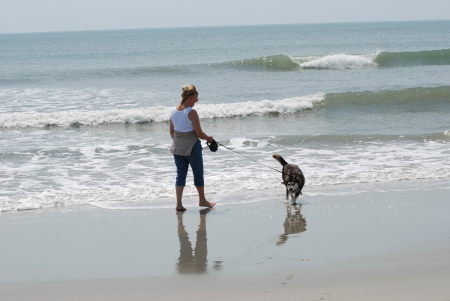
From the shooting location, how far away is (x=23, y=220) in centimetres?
627

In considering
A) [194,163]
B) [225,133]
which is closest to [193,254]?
[194,163]

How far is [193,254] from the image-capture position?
4.93 metres

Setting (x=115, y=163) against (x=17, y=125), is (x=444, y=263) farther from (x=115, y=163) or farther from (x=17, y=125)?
(x=17, y=125)

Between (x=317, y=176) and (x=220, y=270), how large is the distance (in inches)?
172

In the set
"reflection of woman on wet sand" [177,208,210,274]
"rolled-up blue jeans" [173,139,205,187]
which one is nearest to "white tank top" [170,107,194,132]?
"rolled-up blue jeans" [173,139,205,187]

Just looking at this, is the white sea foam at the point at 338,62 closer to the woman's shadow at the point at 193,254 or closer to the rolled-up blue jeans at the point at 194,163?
the rolled-up blue jeans at the point at 194,163

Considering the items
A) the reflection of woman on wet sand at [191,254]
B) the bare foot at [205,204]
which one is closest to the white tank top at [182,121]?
the bare foot at [205,204]

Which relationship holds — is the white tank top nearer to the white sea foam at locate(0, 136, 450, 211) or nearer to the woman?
the woman

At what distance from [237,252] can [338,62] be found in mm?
27905

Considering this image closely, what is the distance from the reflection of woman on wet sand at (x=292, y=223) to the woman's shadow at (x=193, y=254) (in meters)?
0.79

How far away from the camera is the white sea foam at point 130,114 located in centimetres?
1545

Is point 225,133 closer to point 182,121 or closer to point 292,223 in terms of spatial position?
point 182,121

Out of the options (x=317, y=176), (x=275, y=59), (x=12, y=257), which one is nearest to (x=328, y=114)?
Result: (x=317, y=176)

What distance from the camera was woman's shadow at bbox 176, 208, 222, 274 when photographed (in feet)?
14.8
